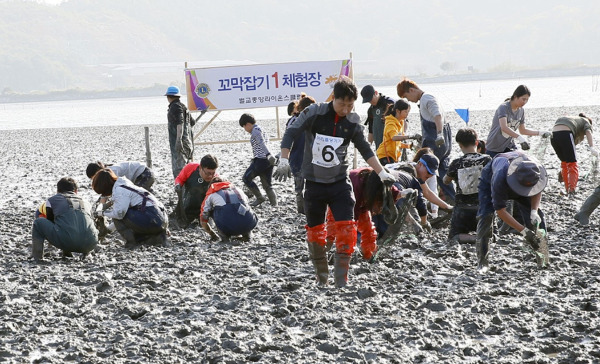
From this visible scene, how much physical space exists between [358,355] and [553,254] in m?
3.04

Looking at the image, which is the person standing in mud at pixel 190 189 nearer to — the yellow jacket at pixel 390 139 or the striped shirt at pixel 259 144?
the striped shirt at pixel 259 144

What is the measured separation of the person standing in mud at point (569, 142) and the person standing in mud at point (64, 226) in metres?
5.94

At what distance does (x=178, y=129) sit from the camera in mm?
11164

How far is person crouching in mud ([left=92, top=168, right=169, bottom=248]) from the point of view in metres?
7.73

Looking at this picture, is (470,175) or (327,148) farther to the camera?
(470,175)

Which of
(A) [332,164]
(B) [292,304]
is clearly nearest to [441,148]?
(A) [332,164]

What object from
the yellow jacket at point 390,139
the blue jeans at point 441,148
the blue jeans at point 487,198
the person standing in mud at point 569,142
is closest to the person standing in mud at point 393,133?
the yellow jacket at point 390,139

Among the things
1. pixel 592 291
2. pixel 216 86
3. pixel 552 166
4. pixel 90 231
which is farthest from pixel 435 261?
pixel 216 86

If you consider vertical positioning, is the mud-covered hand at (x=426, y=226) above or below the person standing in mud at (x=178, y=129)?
below

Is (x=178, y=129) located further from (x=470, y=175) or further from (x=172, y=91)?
(x=470, y=175)

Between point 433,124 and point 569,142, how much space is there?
225 cm

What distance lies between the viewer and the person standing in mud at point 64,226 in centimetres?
736

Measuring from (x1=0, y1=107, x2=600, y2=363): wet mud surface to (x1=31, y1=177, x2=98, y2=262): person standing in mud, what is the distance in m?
0.17

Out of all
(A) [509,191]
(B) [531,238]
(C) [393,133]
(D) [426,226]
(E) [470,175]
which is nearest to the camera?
(A) [509,191]
